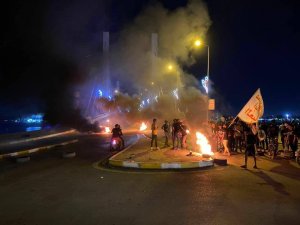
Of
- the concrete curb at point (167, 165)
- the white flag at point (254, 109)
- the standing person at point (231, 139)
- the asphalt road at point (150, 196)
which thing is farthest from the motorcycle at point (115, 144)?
the white flag at point (254, 109)

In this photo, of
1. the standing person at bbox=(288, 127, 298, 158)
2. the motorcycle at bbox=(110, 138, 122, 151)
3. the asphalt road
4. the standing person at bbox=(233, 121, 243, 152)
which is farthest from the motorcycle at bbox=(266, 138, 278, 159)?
the motorcycle at bbox=(110, 138, 122, 151)

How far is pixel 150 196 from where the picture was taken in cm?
866

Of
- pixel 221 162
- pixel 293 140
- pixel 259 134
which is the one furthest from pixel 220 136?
pixel 221 162

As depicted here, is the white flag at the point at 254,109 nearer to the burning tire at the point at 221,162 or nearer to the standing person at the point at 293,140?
the burning tire at the point at 221,162

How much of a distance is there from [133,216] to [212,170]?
6.06 meters

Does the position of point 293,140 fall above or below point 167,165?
above

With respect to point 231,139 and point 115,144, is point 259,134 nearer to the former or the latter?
point 231,139

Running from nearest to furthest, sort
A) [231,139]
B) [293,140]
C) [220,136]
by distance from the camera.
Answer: [293,140]
[220,136]
[231,139]

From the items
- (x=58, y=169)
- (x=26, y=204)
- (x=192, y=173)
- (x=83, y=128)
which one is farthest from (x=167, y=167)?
(x=83, y=128)

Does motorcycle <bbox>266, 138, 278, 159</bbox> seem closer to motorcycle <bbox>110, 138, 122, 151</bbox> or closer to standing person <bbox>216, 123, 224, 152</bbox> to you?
standing person <bbox>216, 123, 224, 152</bbox>

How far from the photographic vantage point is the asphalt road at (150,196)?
22.5 feet

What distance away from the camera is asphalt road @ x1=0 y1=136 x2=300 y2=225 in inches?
270

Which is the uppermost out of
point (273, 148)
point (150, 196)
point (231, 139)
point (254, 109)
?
point (254, 109)

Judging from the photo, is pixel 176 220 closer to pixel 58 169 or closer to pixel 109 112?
pixel 58 169
